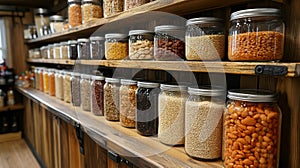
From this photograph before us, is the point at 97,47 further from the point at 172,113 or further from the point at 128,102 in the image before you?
the point at 172,113

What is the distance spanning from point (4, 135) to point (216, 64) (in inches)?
137

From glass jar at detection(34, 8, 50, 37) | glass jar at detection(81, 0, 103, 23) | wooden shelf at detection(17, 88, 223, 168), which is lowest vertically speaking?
wooden shelf at detection(17, 88, 223, 168)

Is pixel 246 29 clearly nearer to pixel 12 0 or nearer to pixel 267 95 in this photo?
pixel 267 95

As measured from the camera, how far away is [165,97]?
3.30 feet

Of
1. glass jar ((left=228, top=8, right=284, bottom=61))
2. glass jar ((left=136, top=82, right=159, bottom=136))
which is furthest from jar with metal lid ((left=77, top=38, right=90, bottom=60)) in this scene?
glass jar ((left=228, top=8, right=284, bottom=61))

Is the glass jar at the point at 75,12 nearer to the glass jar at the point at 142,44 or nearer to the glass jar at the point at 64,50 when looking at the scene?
the glass jar at the point at 64,50

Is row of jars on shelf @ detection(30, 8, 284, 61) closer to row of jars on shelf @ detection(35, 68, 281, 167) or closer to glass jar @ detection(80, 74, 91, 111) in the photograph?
row of jars on shelf @ detection(35, 68, 281, 167)

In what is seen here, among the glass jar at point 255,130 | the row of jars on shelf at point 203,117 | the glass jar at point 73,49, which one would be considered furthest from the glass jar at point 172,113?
the glass jar at point 73,49

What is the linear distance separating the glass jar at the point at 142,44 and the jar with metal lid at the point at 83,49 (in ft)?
1.93

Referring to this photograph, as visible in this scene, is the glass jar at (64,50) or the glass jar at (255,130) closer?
the glass jar at (255,130)

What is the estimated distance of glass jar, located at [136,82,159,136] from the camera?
1119 mm

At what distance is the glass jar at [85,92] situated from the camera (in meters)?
1.61

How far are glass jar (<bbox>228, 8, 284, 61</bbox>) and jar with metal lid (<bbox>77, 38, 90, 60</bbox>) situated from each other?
1124 mm

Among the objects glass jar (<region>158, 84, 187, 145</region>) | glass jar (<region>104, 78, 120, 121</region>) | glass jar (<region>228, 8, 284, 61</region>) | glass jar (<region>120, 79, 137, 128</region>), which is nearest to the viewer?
glass jar (<region>228, 8, 284, 61</region>)
